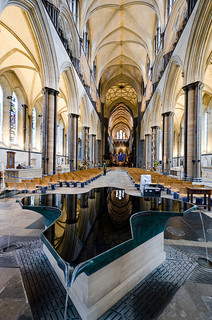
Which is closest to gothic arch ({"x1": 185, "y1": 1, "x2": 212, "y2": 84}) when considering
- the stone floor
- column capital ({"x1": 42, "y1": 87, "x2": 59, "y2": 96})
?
column capital ({"x1": 42, "y1": 87, "x2": 59, "y2": 96})

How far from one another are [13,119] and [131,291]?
22394 millimetres

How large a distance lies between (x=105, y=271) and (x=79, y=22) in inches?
911

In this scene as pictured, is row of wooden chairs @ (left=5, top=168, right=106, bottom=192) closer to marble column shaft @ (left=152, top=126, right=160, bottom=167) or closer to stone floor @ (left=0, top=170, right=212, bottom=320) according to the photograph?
stone floor @ (left=0, top=170, right=212, bottom=320)

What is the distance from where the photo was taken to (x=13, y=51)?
14.9m

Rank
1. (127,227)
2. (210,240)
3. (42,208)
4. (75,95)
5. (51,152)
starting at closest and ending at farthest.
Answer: (127,227) → (42,208) → (210,240) → (51,152) → (75,95)

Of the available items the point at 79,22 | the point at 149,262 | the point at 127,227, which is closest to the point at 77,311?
the point at 127,227

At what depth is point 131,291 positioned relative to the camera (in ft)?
6.67

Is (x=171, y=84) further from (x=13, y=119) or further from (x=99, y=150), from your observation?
(x=99, y=150)

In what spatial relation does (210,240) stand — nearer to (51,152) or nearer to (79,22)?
(51,152)

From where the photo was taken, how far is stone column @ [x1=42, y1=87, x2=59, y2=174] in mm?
11844

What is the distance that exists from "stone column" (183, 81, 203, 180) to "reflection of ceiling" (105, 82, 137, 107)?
33177 mm

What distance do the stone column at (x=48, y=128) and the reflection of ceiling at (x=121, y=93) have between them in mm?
32822

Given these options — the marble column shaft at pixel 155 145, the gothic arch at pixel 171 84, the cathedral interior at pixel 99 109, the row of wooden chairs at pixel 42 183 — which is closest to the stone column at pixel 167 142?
the cathedral interior at pixel 99 109

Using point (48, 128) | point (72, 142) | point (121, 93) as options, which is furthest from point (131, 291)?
point (121, 93)
